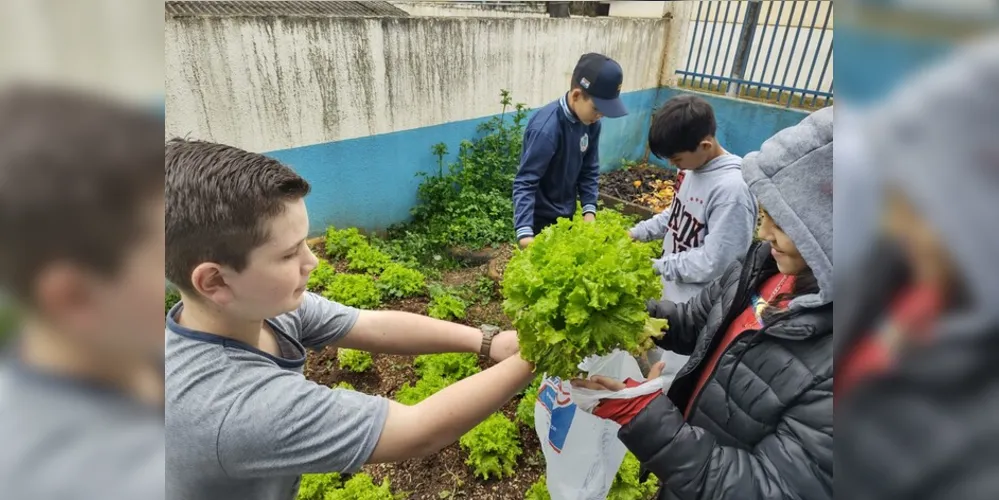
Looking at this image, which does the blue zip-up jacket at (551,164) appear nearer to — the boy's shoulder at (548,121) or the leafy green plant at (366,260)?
the boy's shoulder at (548,121)

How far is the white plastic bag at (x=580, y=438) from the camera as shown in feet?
7.49

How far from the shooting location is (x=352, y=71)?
6.00 metres

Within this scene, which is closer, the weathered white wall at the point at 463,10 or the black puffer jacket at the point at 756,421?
the black puffer jacket at the point at 756,421

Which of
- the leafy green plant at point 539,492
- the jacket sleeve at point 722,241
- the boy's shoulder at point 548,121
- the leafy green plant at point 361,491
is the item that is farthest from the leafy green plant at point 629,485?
the boy's shoulder at point 548,121

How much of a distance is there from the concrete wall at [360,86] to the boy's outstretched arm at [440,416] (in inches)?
174

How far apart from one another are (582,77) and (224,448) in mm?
3220

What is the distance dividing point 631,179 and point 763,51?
2984 millimetres

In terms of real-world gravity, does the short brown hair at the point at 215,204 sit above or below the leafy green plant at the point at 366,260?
above

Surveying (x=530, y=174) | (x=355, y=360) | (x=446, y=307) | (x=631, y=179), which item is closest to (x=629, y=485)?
(x=530, y=174)
